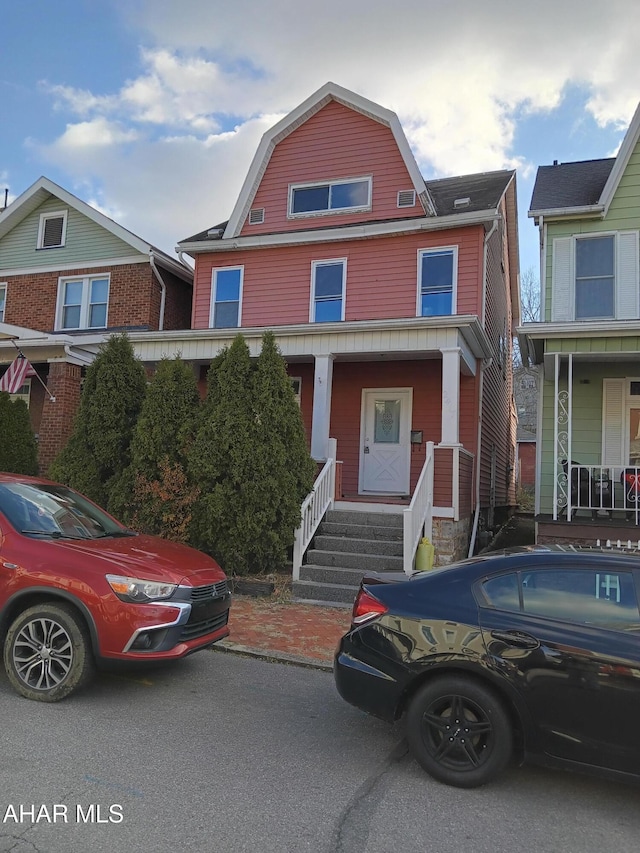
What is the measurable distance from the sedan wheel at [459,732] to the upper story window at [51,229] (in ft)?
53.2

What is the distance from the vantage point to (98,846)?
9.45 feet

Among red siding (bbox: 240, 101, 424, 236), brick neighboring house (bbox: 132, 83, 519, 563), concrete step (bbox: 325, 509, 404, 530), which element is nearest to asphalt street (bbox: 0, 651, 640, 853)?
concrete step (bbox: 325, 509, 404, 530)

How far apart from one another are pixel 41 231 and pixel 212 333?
817 centimetres

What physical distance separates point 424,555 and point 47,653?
559cm

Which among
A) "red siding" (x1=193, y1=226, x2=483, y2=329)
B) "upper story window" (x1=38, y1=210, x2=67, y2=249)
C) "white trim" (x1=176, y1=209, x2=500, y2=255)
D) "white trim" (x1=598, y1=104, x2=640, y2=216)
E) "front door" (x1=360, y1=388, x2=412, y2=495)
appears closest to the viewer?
"white trim" (x1=598, y1=104, x2=640, y2=216)

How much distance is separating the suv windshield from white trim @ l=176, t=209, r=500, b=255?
8.72 m

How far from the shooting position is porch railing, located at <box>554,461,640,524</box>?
9.73m

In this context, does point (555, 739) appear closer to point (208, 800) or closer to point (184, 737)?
point (208, 800)

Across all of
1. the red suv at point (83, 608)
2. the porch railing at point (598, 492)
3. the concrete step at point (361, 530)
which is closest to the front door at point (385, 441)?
the concrete step at point (361, 530)

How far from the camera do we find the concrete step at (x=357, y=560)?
28.8ft

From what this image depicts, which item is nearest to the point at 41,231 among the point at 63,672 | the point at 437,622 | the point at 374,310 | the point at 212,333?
the point at 212,333

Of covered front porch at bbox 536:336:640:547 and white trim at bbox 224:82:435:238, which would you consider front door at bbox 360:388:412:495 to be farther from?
white trim at bbox 224:82:435:238

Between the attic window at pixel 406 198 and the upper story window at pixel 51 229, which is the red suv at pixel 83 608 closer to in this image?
the attic window at pixel 406 198

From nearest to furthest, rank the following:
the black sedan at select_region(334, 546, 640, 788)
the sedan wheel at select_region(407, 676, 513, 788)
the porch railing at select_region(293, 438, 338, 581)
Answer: the black sedan at select_region(334, 546, 640, 788) → the sedan wheel at select_region(407, 676, 513, 788) → the porch railing at select_region(293, 438, 338, 581)
